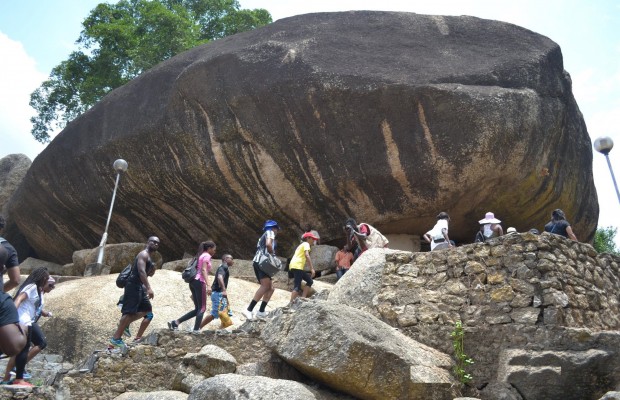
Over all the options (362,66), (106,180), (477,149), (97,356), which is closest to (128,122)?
(106,180)

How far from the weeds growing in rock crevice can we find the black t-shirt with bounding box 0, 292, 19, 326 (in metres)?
3.99

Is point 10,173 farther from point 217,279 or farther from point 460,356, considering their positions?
point 460,356

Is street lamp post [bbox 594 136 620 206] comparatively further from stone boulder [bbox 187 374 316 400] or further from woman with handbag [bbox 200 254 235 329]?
stone boulder [bbox 187 374 316 400]

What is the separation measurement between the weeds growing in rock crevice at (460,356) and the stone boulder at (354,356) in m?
0.30

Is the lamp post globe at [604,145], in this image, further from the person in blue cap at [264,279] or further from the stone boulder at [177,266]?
the stone boulder at [177,266]

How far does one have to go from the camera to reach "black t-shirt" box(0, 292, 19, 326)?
17.1 feet

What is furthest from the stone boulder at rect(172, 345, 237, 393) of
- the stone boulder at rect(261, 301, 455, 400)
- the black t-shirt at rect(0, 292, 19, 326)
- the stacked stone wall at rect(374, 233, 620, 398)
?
the black t-shirt at rect(0, 292, 19, 326)

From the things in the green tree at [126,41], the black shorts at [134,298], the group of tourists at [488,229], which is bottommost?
the group of tourists at [488,229]

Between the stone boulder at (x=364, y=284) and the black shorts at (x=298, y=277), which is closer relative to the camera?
the stone boulder at (x=364, y=284)

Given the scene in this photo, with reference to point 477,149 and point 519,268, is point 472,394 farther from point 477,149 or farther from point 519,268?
point 477,149

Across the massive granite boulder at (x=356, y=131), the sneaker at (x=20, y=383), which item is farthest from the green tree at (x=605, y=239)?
the sneaker at (x=20, y=383)

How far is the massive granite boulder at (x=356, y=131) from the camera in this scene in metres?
12.8

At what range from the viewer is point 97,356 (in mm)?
7250

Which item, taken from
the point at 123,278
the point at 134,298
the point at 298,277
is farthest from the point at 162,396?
the point at 298,277
